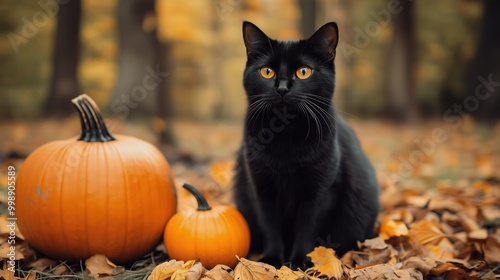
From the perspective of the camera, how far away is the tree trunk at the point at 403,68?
7.95 m

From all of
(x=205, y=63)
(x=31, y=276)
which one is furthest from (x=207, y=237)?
(x=205, y=63)

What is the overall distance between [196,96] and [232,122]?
1.48 meters

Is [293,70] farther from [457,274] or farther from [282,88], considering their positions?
[457,274]

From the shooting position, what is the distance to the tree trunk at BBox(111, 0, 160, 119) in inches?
200

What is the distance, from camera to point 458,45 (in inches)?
337

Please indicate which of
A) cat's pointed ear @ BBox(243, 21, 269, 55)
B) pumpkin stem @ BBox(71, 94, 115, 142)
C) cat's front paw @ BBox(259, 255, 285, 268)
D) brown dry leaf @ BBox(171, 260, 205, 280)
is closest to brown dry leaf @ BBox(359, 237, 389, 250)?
cat's front paw @ BBox(259, 255, 285, 268)

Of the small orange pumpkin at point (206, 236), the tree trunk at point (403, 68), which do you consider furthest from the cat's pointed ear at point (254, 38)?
the tree trunk at point (403, 68)

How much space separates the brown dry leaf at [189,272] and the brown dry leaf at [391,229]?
101 centimetres

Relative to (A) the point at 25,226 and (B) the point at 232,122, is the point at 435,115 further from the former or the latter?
(A) the point at 25,226

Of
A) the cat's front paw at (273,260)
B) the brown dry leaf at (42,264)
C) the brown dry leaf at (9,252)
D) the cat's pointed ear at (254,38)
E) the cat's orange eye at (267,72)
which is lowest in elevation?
the brown dry leaf at (42,264)

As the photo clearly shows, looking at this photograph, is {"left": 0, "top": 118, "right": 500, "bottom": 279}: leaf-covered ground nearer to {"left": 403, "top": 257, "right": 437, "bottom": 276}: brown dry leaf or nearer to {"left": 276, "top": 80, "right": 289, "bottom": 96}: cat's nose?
{"left": 403, "top": 257, "right": 437, "bottom": 276}: brown dry leaf

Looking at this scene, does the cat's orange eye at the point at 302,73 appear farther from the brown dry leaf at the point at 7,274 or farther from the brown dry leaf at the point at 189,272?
the brown dry leaf at the point at 7,274

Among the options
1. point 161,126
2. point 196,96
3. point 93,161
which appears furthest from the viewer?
point 196,96

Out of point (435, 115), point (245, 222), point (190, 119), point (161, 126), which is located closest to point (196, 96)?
point (190, 119)
